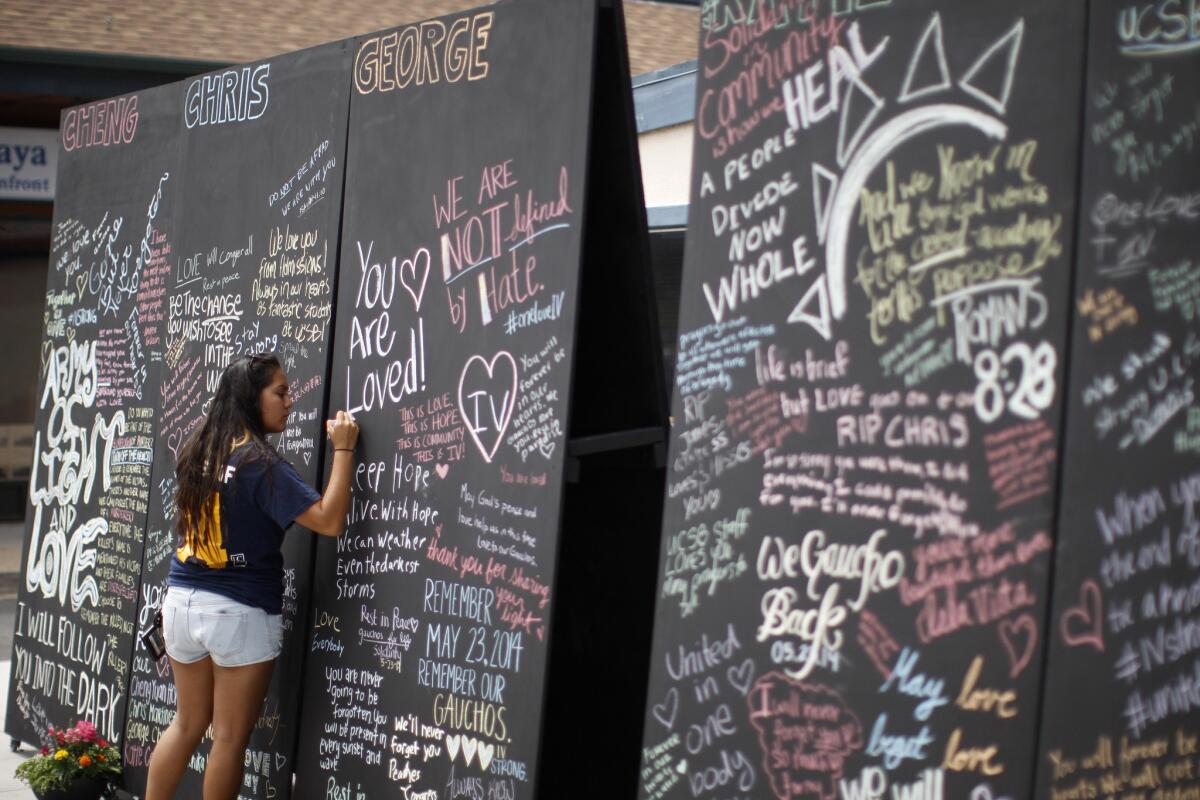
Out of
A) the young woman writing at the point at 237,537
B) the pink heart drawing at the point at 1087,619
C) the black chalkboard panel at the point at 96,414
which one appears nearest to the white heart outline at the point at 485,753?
the young woman writing at the point at 237,537

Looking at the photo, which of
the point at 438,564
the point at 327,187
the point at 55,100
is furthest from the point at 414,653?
the point at 55,100

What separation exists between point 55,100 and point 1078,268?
1493 cm

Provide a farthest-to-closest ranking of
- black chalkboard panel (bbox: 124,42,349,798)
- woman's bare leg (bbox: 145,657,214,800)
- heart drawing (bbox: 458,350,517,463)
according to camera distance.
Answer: black chalkboard panel (bbox: 124,42,349,798) < woman's bare leg (bbox: 145,657,214,800) < heart drawing (bbox: 458,350,517,463)

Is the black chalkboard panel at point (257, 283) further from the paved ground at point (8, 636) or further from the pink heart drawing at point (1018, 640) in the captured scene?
the pink heart drawing at point (1018, 640)

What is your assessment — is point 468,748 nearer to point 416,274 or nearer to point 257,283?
point 416,274

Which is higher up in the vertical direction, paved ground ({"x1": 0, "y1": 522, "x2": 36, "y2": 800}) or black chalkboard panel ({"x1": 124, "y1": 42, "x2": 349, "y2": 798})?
black chalkboard panel ({"x1": 124, "y1": 42, "x2": 349, "y2": 798})

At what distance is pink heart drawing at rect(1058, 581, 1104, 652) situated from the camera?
11.5ft

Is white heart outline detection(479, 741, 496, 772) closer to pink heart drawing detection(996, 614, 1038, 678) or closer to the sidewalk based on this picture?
pink heart drawing detection(996, 614, 1038, 678)

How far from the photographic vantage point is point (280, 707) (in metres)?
6.00

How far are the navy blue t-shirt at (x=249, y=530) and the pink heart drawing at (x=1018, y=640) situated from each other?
2821 mm

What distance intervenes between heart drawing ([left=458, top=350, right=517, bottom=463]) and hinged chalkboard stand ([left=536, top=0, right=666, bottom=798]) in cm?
25

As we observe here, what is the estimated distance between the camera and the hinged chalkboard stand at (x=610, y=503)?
5.15m

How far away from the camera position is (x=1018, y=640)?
11.6 feet

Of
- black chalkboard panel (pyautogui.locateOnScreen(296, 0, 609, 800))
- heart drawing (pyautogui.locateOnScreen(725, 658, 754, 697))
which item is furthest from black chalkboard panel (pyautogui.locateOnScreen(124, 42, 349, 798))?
heart drawing (pyautogui.locateOnScreen(725, 658, 754, 697))
